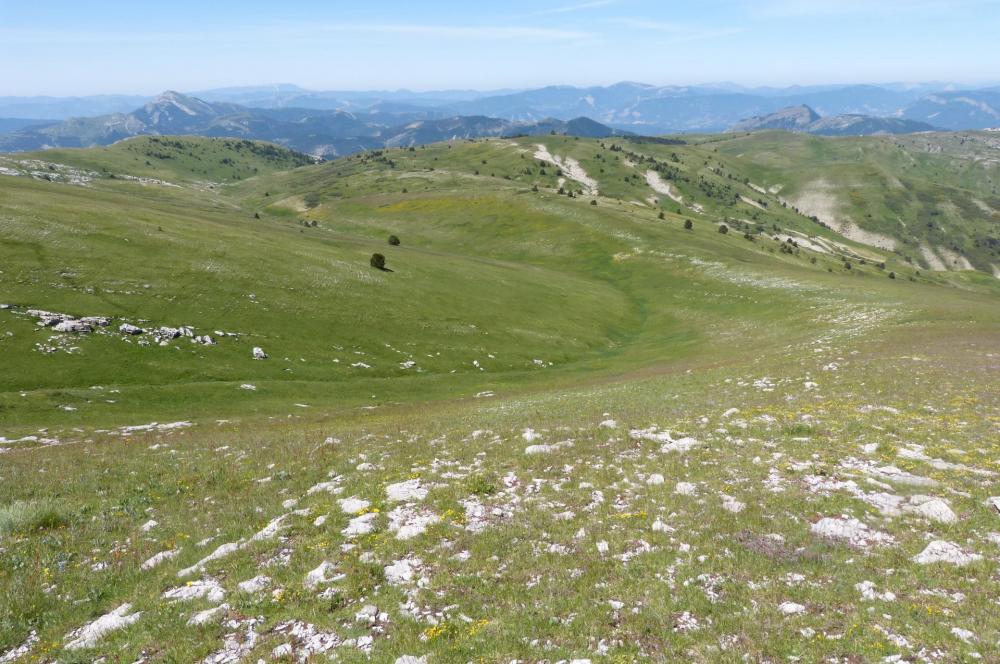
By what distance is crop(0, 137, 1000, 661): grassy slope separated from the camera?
10188 mm

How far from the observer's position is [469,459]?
19.8m

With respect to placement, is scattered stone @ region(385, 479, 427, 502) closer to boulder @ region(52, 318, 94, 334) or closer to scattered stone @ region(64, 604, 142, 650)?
scattered stone @ region(64, 604, 142, 650)

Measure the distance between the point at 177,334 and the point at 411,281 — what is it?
35.0 m

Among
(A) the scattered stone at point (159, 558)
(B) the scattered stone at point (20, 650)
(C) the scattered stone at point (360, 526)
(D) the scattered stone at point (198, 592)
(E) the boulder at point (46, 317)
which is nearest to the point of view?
(B) the scattered stone at point (20, 650)

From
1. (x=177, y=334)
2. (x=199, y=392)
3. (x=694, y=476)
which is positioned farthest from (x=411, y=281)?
(x=694, y=476)

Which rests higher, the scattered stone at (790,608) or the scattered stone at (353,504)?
the scattered stone at (790,608)

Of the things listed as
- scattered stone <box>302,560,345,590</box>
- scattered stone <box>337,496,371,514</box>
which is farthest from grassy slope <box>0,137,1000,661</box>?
scattered stone <box>337,496,371,514</box>

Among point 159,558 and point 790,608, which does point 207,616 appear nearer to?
point 159,558

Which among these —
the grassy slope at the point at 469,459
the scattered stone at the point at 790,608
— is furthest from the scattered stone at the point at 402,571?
the scattered stone at the point at 790,608

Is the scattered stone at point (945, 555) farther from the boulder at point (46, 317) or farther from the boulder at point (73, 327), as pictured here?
the boulder at point (46, 317)

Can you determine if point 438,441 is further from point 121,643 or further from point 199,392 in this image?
point 199,392

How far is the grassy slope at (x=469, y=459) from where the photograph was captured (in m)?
10.2

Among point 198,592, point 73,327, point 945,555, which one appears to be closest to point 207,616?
point 198,592

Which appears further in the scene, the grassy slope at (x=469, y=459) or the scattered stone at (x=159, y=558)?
the scattered stone at (x=159, y=558)
